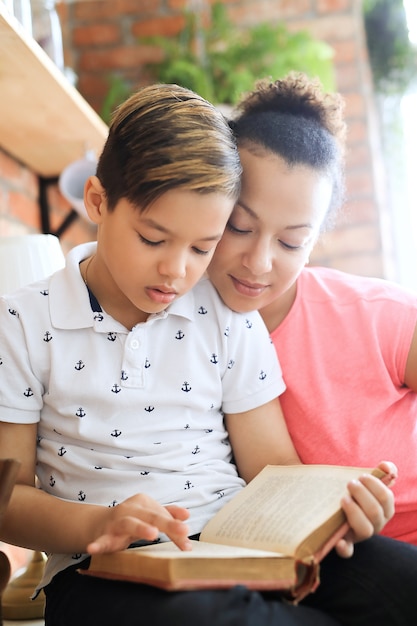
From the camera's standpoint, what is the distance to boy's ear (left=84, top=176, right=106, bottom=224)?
106 centimetres

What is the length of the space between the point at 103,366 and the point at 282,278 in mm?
317

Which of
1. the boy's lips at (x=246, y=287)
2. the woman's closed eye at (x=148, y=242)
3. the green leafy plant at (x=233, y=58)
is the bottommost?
the boy's lips at (x=246, y=287)

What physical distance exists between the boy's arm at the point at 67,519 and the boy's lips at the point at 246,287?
36cm

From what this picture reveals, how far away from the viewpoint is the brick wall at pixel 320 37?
2846 millimetres

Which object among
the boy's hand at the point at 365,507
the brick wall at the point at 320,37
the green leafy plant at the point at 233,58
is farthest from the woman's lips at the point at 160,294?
the brick wall at the point at 320,37

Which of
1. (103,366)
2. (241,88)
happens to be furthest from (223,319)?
(241,88)

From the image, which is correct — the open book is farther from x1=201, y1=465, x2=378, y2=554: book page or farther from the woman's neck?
the woman's neck

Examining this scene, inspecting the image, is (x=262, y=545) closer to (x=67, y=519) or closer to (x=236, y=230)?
(x=67, y=519)

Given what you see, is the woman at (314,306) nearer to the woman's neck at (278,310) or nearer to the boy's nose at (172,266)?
the woman's neck at (278,310)

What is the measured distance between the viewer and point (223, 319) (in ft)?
3.81

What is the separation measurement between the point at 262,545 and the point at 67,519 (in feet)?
0.84

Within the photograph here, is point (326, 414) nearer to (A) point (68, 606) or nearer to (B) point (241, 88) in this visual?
(A) point (68, 606)

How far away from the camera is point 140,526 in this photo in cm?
82

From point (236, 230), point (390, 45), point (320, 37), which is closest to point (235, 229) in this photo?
point (236, 230)
